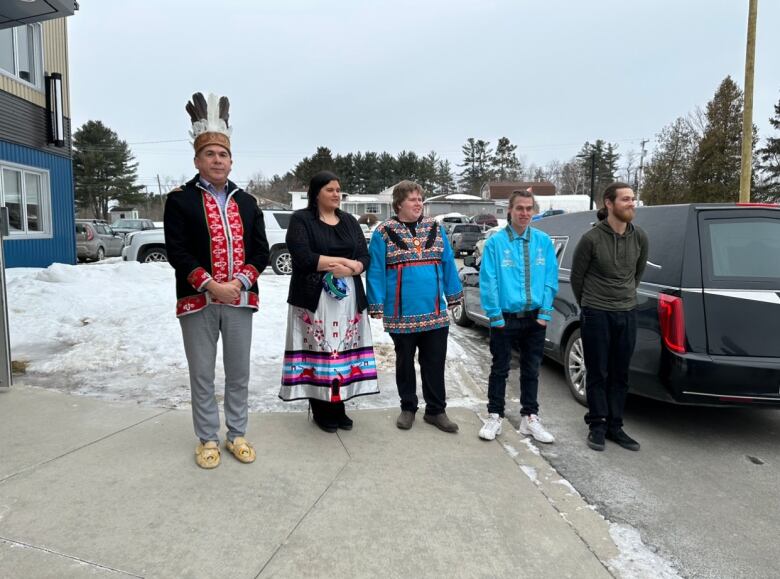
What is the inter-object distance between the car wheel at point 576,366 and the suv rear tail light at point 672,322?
1.15 meters

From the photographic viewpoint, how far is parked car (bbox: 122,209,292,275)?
13547mm

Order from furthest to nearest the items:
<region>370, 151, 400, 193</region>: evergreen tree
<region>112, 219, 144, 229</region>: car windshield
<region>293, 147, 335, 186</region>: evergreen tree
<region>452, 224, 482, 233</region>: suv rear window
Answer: <region>370, 151, 400, 193</region>: evergreen tree < <region>293, 147, 335, 186</region>: evergreen tree < <region>112, 219, 144, 229</region>: car windshield < <region>452, 224, 482, 233</region>: suv rear window

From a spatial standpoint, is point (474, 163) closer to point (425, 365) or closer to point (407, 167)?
point (407, 167)

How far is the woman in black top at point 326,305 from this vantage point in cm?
372

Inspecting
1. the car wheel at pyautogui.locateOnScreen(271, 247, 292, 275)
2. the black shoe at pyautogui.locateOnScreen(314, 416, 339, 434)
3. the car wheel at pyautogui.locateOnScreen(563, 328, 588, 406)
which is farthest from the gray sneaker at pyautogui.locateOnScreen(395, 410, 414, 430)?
the car wheel at pyautogui.locateOnScreen(271, 247, 292, 275)

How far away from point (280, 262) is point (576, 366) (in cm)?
960

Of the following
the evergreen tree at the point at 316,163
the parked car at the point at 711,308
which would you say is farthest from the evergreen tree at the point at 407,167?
the parked car at the point at 711,308

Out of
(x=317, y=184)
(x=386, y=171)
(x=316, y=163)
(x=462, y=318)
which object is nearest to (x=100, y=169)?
(x=316, y=163)

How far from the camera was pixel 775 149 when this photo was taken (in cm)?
4172

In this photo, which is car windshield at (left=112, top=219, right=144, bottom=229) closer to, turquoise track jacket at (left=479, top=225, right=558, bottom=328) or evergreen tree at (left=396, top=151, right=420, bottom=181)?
turquoise track jacket at (left=479, top=225, right=558, bottom=328)

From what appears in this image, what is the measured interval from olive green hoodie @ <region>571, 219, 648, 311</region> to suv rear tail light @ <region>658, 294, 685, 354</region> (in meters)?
0.22

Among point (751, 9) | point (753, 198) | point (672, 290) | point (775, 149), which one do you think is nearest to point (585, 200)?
point (775, 149)

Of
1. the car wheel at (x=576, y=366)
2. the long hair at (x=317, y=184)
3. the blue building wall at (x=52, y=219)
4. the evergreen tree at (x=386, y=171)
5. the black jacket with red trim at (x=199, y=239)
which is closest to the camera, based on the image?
the black jacket with red trim at (x=199, y=239)

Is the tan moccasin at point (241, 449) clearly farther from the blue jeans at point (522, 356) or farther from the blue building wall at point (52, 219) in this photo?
the blue building wall at point (52, 219)
